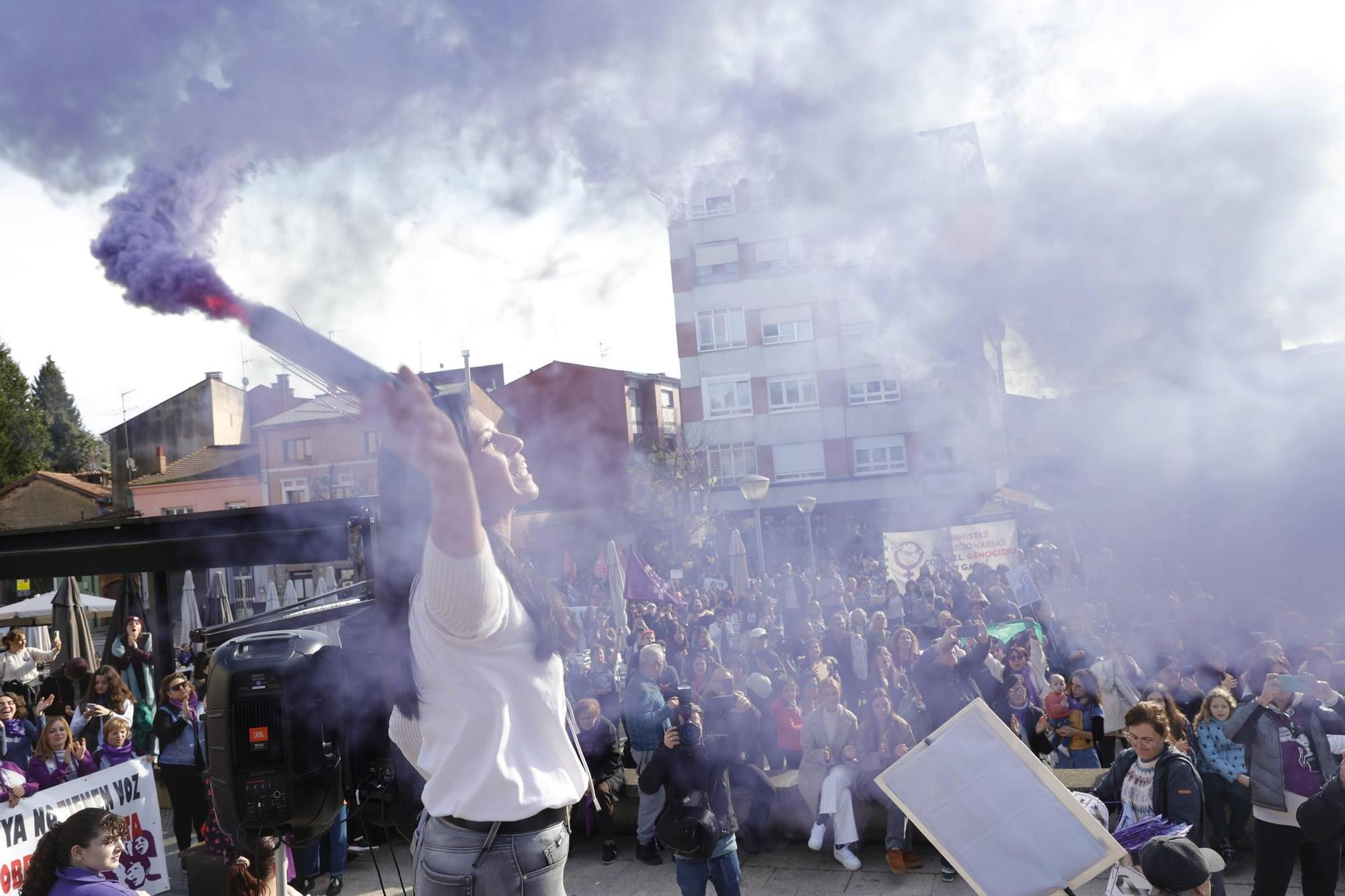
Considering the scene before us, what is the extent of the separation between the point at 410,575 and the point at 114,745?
26.5 ft

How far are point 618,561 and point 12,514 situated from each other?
156ft

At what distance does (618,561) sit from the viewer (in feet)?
48.7

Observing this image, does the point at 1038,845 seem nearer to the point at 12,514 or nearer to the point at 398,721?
the point at 398,721

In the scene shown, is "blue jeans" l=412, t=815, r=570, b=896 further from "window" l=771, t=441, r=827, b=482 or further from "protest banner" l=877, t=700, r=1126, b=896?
"window" l=771, t=441, r=827, b=482

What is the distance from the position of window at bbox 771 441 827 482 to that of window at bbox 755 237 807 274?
10.4m

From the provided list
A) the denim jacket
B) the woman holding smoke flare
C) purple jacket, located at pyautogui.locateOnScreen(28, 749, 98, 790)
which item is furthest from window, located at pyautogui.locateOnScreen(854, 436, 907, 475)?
the woman holding smoke flare

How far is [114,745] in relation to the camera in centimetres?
873

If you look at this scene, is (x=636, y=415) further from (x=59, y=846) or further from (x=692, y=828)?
(x=59, y=846)

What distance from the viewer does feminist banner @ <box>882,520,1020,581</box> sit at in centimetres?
1689

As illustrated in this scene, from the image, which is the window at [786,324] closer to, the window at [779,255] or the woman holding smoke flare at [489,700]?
the window at [779,255]

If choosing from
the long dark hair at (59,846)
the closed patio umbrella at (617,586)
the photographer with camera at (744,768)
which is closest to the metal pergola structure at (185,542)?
the long dark hair at (59,846)

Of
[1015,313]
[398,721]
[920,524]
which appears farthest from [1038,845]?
[920,524]

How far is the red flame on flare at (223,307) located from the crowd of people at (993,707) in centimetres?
350

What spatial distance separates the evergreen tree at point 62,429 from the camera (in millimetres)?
57125
